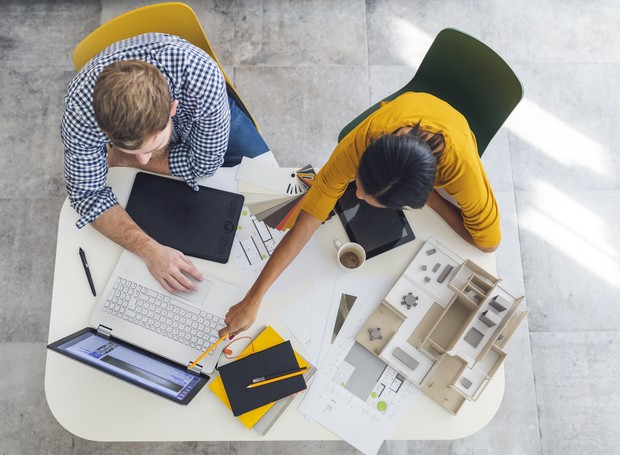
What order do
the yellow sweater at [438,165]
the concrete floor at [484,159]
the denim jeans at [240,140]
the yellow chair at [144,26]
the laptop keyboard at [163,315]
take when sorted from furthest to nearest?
the concrete floor at [484,159] → the denim jeans at [240,140] → the yellow chair at [144,26] → the laptop keyboard at [163,315] → the yellow sweater at [438,165]

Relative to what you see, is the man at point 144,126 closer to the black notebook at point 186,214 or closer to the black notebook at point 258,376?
the black notebook at point 186,214

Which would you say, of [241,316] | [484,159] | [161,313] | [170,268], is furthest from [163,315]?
[484,159]

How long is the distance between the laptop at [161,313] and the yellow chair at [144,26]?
69cm

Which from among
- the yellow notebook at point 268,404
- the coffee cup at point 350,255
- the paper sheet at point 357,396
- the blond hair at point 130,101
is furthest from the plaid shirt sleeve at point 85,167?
the paper sheet at point 357,396

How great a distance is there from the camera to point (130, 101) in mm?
1220

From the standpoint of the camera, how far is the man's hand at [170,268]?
145cm

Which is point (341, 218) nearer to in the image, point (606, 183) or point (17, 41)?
point (606, 183)

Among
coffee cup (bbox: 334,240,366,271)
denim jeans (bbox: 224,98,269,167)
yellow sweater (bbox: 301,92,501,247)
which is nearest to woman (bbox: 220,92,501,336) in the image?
yellow sweater (bbox: 301,92,501,247)

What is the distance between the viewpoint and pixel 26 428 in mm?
2193

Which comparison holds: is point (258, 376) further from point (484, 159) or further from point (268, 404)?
point (484, 159)

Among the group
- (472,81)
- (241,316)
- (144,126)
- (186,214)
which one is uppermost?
(472,81)

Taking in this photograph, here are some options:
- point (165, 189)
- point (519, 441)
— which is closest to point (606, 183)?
point (519, 441)

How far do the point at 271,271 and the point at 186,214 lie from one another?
1.12 ft

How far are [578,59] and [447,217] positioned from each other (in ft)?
5.59
